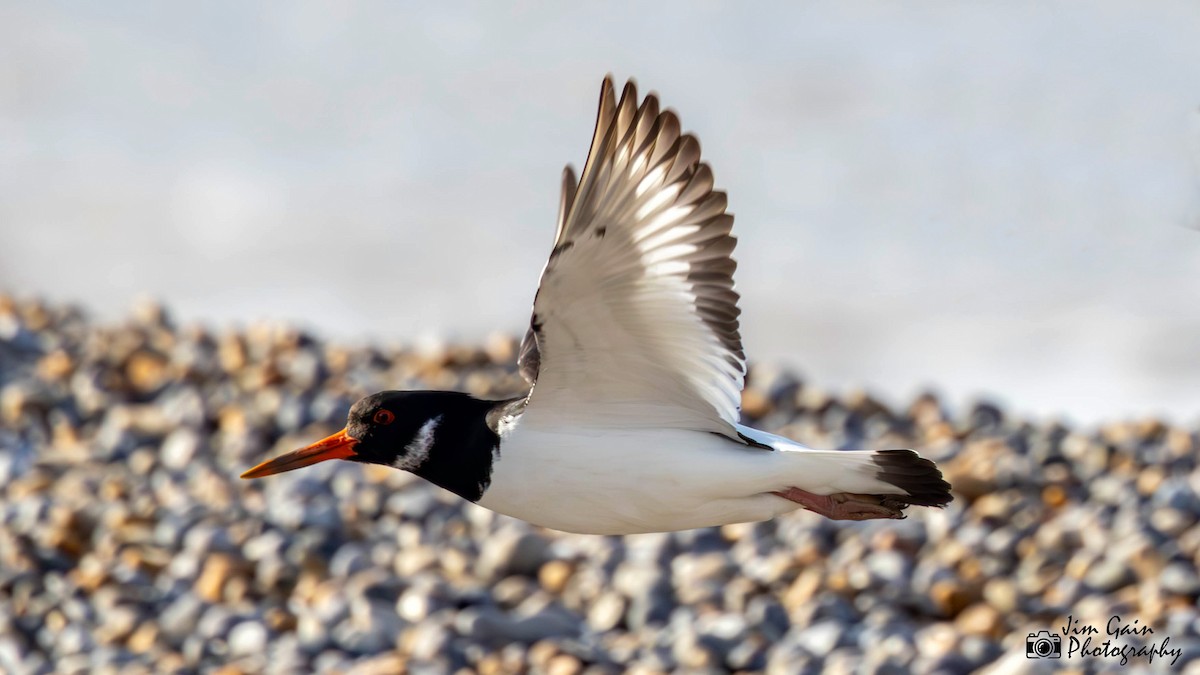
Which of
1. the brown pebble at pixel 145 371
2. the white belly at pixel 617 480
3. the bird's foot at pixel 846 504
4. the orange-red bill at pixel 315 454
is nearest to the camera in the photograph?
the white belly at pixel 617 480

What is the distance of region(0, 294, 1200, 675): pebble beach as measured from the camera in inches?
237

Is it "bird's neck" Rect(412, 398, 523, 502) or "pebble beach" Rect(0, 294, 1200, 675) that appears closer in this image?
"bird's neck" Rect(412, 398, 523, 502)

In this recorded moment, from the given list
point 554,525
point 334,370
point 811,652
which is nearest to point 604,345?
point 554,525

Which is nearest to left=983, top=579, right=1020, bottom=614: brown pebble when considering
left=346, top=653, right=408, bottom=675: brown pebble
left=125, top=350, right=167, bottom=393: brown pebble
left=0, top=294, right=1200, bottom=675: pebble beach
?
left=0, top=294, right=1200, bottom=675: pebble beach

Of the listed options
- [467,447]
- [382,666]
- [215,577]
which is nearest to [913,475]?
[467,447]

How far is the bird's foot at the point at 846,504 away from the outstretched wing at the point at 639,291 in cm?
26

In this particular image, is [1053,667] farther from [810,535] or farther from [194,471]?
[194,471]

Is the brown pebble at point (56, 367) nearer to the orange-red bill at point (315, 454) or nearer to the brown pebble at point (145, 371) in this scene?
the brown pebble at point (145, 371)

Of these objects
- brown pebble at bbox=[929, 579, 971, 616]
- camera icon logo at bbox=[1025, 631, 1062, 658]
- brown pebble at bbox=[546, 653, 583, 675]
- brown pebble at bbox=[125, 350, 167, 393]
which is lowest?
brown pebble at bbox=[546, 653, 583, 675]

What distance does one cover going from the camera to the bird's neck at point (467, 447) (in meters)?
4.54

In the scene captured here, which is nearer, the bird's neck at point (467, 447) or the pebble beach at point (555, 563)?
the bird's neck at point (467, 447)

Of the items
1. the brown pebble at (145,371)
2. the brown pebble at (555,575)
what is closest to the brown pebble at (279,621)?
the brown pebble at (555,575)

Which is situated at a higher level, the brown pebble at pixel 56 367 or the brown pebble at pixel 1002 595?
the brown pebble at pixel 1002 595

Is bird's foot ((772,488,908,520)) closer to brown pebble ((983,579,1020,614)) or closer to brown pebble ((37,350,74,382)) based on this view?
brown pebble ((983,579,1020,614))
